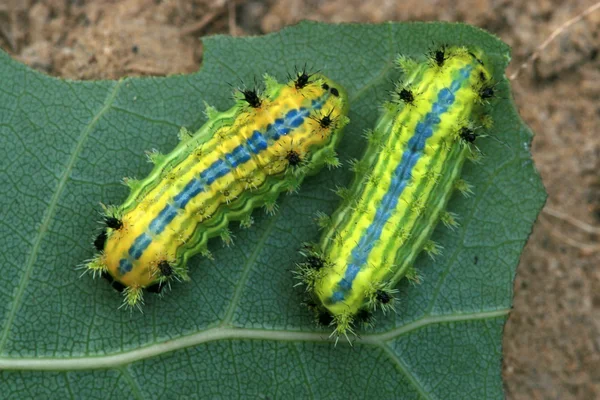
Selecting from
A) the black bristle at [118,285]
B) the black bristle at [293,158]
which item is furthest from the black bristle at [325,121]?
the black bristle at [118,285]

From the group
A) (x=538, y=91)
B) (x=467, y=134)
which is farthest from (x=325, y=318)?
(x=538, y=91)

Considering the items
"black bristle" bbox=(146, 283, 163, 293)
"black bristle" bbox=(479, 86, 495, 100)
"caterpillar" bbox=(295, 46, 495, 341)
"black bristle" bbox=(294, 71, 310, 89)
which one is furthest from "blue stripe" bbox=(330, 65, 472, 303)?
"black bristle" bbox=(146, 283, 163, 293)

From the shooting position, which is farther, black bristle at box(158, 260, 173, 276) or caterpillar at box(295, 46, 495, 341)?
caterpillar at box(295, 46, 495, 341)

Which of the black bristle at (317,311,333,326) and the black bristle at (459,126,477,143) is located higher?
the black bristle at (459,126,477,143)

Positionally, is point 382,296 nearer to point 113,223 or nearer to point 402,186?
point 402,186

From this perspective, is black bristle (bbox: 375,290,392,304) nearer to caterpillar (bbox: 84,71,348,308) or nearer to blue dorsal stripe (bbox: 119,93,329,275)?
caterpillar (bbox: 84,71,348,308)

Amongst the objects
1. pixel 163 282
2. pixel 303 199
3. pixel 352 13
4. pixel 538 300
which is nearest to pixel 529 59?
pixel 352 13

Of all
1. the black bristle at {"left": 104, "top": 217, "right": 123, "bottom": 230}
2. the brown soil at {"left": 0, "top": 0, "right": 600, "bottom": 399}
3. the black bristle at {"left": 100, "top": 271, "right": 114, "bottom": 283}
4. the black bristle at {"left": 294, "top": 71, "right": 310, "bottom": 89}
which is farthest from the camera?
the brown soil at {"left": 0, "top": 0, "right": 600, "bottom": 399}
